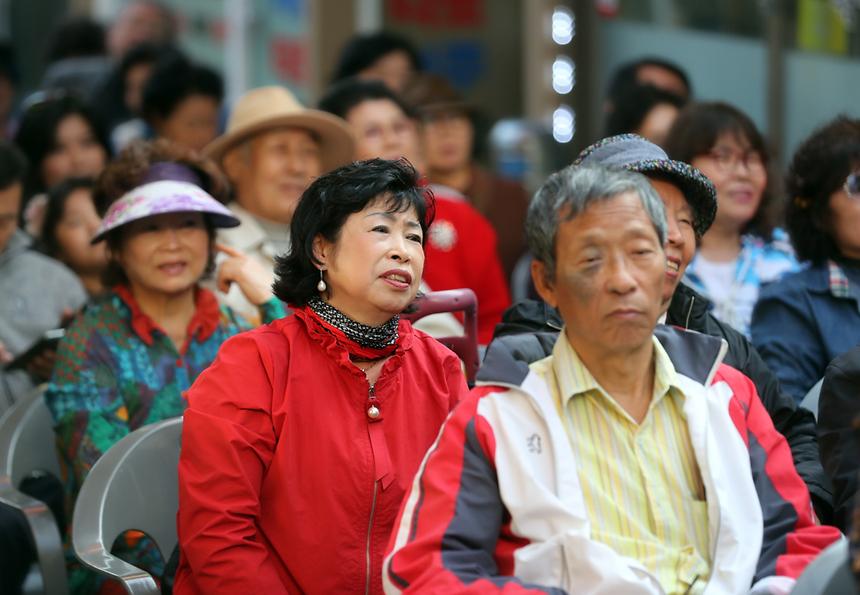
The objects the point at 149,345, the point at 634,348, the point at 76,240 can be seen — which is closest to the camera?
the point at 634,348

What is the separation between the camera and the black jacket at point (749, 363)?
9.21 ft

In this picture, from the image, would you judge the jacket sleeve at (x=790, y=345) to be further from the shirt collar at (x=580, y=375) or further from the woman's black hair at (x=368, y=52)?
the woman's black hair at (x=368, y=52)

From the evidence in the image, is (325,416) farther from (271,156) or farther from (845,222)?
(271,156)

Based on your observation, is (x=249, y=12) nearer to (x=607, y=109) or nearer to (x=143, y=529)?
(x=607, y=109)

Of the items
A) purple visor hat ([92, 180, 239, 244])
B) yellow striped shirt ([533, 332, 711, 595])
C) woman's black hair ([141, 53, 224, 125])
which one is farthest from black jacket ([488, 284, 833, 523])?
woman's black hair ([141, 53, 224, 125])

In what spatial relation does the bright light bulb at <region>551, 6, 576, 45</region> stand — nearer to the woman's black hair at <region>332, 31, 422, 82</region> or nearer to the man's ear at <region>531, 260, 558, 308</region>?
the woman's black hair at <region>332, 31, 422, 82</region>

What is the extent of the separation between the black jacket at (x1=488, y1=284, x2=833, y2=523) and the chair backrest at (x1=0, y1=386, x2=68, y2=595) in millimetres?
1192

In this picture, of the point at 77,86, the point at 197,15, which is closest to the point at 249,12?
the point at 197,15

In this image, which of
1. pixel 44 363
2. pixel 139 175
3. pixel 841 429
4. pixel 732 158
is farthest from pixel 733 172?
pixel 44 363

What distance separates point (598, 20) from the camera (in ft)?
24.2

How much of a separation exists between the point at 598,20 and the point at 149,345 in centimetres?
445

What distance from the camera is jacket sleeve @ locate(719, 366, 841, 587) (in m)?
2.30

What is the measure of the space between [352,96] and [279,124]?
23.6 inches

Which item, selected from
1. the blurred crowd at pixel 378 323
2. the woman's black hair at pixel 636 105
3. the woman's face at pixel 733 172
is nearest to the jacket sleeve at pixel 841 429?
the blurred crowd at pixel 378 323
